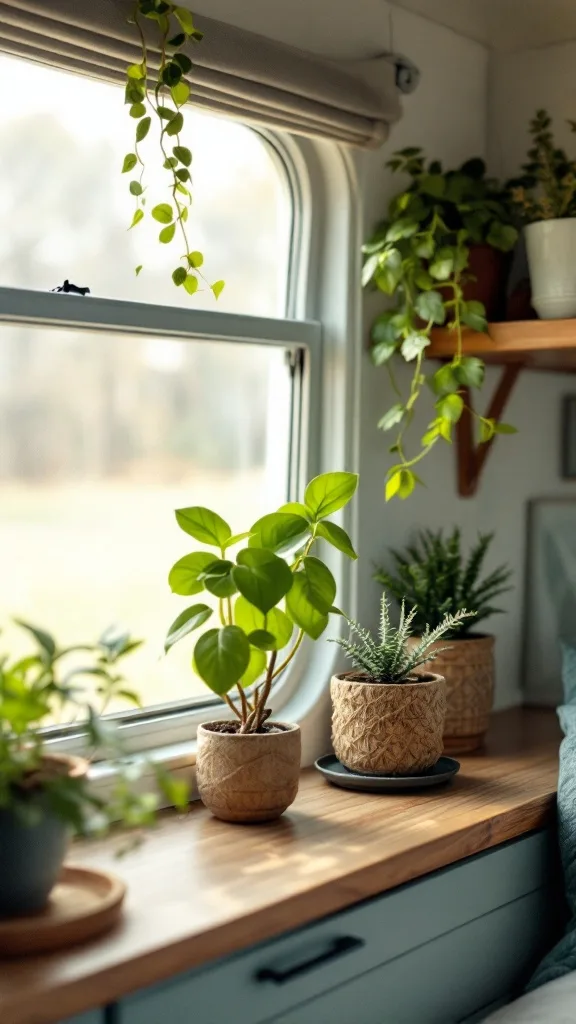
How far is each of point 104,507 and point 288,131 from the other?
0.74 m

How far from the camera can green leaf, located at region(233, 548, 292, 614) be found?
1.78 metres

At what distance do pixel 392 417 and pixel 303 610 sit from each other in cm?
58

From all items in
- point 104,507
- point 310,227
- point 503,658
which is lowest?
point 503,658

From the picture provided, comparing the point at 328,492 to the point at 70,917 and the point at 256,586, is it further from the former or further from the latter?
the point at 70,917

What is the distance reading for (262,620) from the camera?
1.95 metres

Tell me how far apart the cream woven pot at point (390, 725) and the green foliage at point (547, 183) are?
3.09 ft

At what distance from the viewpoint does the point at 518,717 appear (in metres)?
2.76

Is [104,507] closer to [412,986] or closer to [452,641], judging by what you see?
[452,641]

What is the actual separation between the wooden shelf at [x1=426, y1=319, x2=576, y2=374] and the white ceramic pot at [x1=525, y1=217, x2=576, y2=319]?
0.19ft

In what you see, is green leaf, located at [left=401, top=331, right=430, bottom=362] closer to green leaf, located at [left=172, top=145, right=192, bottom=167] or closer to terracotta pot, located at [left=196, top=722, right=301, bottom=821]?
green leaf, located at [left=172, top=145, right=192, bottom=167]

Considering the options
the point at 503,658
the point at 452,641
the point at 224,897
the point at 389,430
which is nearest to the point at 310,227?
the point at 389,430

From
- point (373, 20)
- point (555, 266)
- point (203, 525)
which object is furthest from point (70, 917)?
point (373, 20)

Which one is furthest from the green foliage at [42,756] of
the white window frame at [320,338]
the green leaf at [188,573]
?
the white window frame at [320,338]

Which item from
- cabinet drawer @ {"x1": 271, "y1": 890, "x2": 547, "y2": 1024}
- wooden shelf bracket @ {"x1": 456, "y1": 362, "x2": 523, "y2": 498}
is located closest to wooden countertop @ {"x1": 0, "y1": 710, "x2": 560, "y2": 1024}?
cabinet drawer @ {"x1": 271, "y1": 890, "x2": 547, "y2": 1024}
